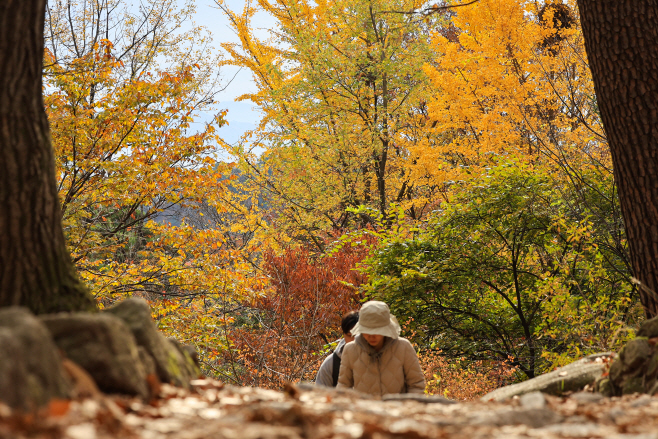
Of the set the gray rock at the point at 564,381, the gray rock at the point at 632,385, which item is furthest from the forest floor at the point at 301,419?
the gray rock at the point at 564,381

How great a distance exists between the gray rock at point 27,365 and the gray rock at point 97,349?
0.66 feet

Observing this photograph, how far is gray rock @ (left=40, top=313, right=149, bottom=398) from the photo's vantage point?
2.05m

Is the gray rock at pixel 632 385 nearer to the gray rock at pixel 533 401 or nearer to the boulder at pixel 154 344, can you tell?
the gray rock at pixel 533 401

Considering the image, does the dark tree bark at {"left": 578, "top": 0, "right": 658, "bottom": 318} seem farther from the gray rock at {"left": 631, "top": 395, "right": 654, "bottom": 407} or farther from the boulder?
the boulder

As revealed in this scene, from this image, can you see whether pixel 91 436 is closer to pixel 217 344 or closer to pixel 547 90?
pixel 217 344

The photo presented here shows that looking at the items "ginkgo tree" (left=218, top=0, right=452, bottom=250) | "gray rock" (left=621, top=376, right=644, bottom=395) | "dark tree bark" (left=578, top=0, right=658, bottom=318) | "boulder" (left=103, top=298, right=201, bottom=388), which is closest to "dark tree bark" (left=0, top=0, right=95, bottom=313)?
"boulder" (left=103, top=298, right=201, bottom=388)

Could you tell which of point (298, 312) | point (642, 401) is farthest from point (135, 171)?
point (642, 401)

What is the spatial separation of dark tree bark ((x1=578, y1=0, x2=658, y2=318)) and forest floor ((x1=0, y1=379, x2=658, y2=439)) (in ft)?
5.02

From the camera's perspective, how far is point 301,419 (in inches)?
74.5

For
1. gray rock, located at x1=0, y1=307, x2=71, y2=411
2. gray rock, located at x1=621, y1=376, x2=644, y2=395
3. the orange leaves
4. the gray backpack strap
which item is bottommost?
the gray backpack strap

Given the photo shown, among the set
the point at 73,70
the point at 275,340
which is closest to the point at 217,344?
the point at 275,340

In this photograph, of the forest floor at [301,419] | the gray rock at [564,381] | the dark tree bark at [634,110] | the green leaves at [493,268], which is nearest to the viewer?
the forest floor at [301,419]

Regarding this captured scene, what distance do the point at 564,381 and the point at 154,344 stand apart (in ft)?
8.35

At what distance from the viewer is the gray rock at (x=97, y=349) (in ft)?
6.73
